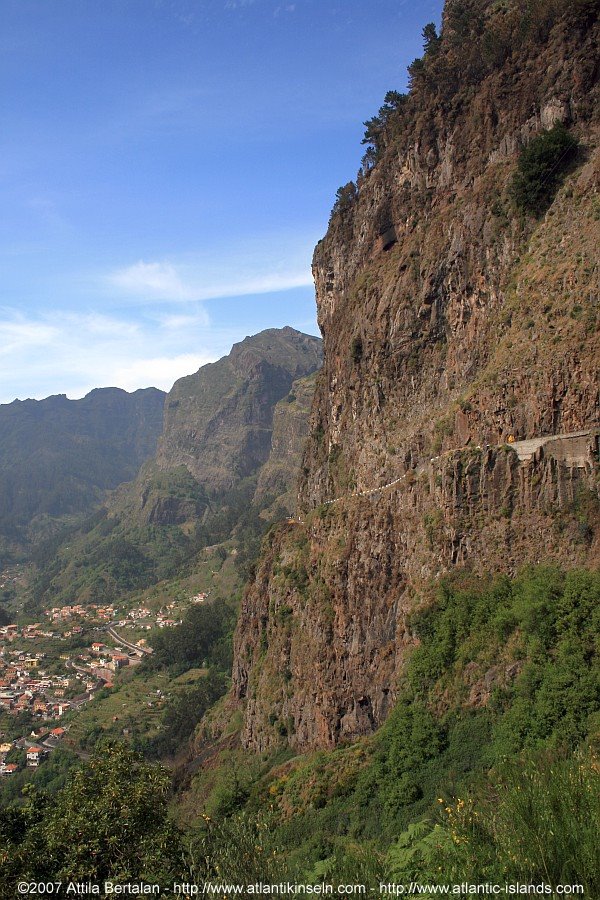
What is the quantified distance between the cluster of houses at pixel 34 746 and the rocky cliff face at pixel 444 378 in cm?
2892

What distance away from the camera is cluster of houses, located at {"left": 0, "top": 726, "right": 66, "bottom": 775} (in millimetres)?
59344

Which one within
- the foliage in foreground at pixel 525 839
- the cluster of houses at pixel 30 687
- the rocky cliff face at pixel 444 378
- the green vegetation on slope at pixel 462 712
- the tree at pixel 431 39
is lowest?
the cluster of houses at pixel 30 687

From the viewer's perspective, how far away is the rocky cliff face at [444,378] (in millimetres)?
22984

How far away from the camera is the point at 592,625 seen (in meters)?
18.1

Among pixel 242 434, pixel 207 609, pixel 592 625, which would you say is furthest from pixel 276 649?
pixel 242 434

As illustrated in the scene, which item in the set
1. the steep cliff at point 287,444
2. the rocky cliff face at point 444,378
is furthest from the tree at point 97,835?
the steep cliff at point 287,444

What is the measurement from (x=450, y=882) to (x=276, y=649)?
2978 cm

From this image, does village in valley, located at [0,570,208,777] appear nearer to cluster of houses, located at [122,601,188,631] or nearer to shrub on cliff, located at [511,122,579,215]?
cluster of houses, located at [122,601,188,631]

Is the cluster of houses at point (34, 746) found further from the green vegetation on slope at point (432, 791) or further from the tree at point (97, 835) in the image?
the tree at point (97, 835)

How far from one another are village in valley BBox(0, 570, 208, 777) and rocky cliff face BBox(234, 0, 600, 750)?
116 ft

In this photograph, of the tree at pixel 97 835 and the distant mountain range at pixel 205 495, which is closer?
the tree at pixel 97 835

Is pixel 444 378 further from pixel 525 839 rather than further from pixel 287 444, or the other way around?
pixel 287 444

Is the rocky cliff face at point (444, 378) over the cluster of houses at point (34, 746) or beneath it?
over

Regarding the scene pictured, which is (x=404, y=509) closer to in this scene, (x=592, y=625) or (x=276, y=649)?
(x=592, y=625)
